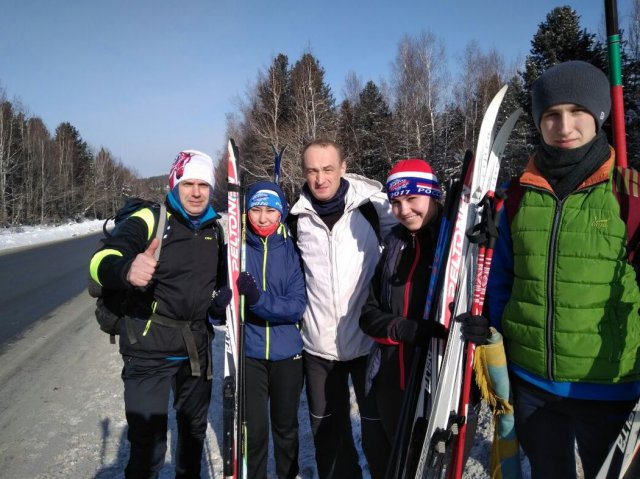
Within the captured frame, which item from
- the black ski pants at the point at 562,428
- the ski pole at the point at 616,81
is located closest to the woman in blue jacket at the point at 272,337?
the black ski pants at the point at 562,428

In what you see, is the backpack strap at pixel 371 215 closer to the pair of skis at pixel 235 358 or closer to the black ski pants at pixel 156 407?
the pair of skis at pixel 235 358

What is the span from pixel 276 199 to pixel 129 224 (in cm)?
89

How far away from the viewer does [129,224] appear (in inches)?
89.1

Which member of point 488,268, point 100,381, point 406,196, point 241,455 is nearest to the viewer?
point 488,268

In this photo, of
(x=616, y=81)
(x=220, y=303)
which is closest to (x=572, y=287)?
(x=616, y=81)

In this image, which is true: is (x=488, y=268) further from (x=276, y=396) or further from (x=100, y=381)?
(x=100, y=381)

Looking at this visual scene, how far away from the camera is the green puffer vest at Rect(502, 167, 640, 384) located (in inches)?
59.5

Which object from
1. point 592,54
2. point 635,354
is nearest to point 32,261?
point 635,354

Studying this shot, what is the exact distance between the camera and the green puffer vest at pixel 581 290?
1.51 meters

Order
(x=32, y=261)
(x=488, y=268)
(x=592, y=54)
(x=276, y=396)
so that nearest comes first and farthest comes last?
(x=488, y=268), (x=276, y=396), (x=32, y=261), (x=592, y=54)

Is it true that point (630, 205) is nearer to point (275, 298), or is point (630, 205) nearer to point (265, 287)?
point (275, 298)

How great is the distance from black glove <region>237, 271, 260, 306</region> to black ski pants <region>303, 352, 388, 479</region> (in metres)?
0.55

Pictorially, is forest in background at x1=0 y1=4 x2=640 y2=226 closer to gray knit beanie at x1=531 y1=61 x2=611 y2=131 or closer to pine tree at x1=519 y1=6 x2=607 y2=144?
pine tree at x1=519 y1=6 x2=607 y2=144

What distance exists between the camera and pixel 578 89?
1.57 meters
